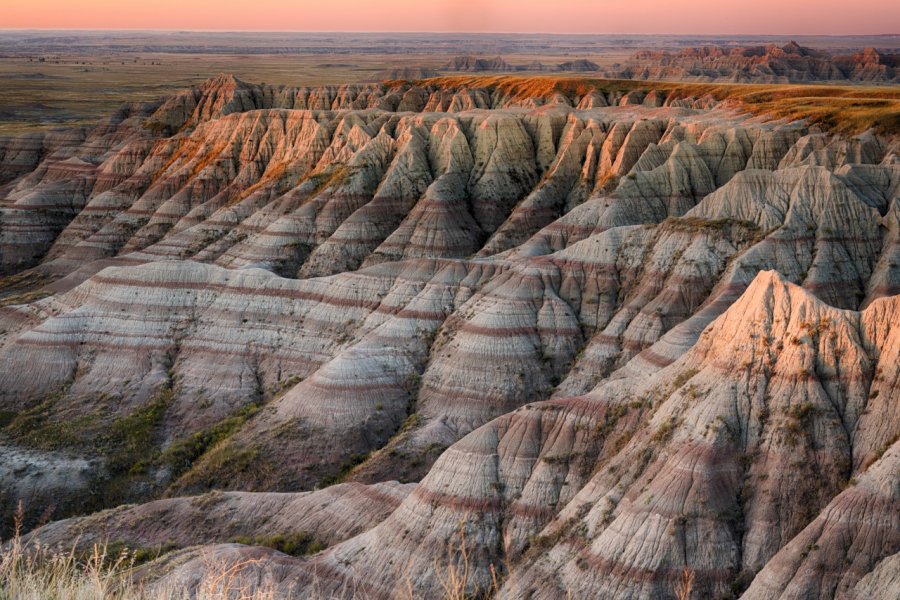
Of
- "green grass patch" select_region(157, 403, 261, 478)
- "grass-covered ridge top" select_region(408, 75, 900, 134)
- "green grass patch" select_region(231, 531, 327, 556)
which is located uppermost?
"grass-covered ridge top" select_region(408, 75, 900, 134)

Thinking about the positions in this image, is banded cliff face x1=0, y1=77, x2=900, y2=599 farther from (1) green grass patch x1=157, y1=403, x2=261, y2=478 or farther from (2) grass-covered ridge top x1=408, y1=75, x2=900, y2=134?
(2) grass-covered ridge top x1=408, y1=75, x2=900, y2=134

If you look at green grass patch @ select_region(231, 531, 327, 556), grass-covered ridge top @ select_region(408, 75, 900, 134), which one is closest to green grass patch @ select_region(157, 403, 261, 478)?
green grass patch @ select_region(231, 531, 327, 556)

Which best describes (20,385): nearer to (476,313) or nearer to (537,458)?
(476,313)

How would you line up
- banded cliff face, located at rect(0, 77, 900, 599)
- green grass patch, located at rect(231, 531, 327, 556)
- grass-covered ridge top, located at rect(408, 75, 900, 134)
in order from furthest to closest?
grass-covered ridge top, located at rect(408, 75, 900, 134), green grass patch, located at rect(231, 531, 327, 556), banded cliff face, located at rect(0, 77, 900, 599)

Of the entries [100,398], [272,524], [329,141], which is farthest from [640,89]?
[272,524]

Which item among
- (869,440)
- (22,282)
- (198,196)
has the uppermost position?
(869,440)

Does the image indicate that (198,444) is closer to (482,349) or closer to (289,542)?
(482,349)

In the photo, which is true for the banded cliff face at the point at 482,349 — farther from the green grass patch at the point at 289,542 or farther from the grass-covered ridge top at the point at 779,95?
the grass-covered ridge top at the point at 779,95

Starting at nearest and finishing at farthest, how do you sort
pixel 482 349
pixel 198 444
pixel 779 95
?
pixel 482 349 → pixel 198 444 → pixel 779 95

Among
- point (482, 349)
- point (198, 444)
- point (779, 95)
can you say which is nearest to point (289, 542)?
point (198, 444)
